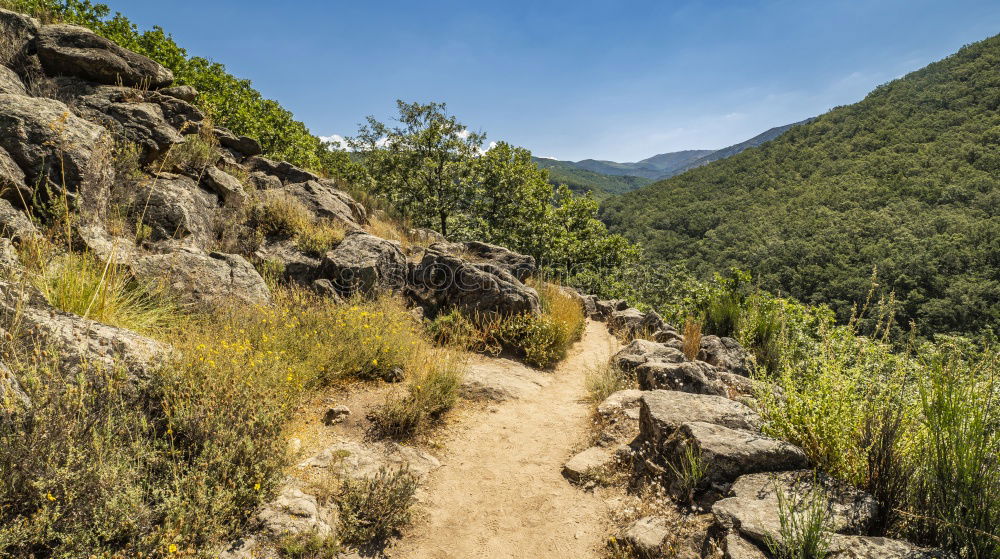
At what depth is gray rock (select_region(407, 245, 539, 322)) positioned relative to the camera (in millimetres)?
8766

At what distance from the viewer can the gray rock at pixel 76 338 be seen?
3045 millimetres

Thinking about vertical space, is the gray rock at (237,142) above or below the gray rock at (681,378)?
above

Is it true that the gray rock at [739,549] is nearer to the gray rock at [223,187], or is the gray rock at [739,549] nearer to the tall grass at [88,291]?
the tall grass at [88,291]

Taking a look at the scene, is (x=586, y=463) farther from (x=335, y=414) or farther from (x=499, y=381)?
Answer: (x=335, y=414)

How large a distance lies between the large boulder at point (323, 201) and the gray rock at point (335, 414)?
242 inches

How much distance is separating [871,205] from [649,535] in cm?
6639

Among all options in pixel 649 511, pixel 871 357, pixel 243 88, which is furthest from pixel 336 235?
pixel 243 88

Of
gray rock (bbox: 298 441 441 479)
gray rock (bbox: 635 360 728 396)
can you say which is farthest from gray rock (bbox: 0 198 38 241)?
gray rock (bbox: 635 360 728 396)

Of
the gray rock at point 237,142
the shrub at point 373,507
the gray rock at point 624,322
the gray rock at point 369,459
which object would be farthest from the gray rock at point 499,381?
the gray rock at point 237,142

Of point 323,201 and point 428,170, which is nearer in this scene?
point 323,201

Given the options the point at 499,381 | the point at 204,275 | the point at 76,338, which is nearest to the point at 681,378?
the point at 499,381

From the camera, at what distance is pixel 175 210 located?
22.9 ft

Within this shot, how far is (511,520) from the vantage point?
146 inches

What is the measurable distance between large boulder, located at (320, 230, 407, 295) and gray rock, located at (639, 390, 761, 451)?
219 inches
